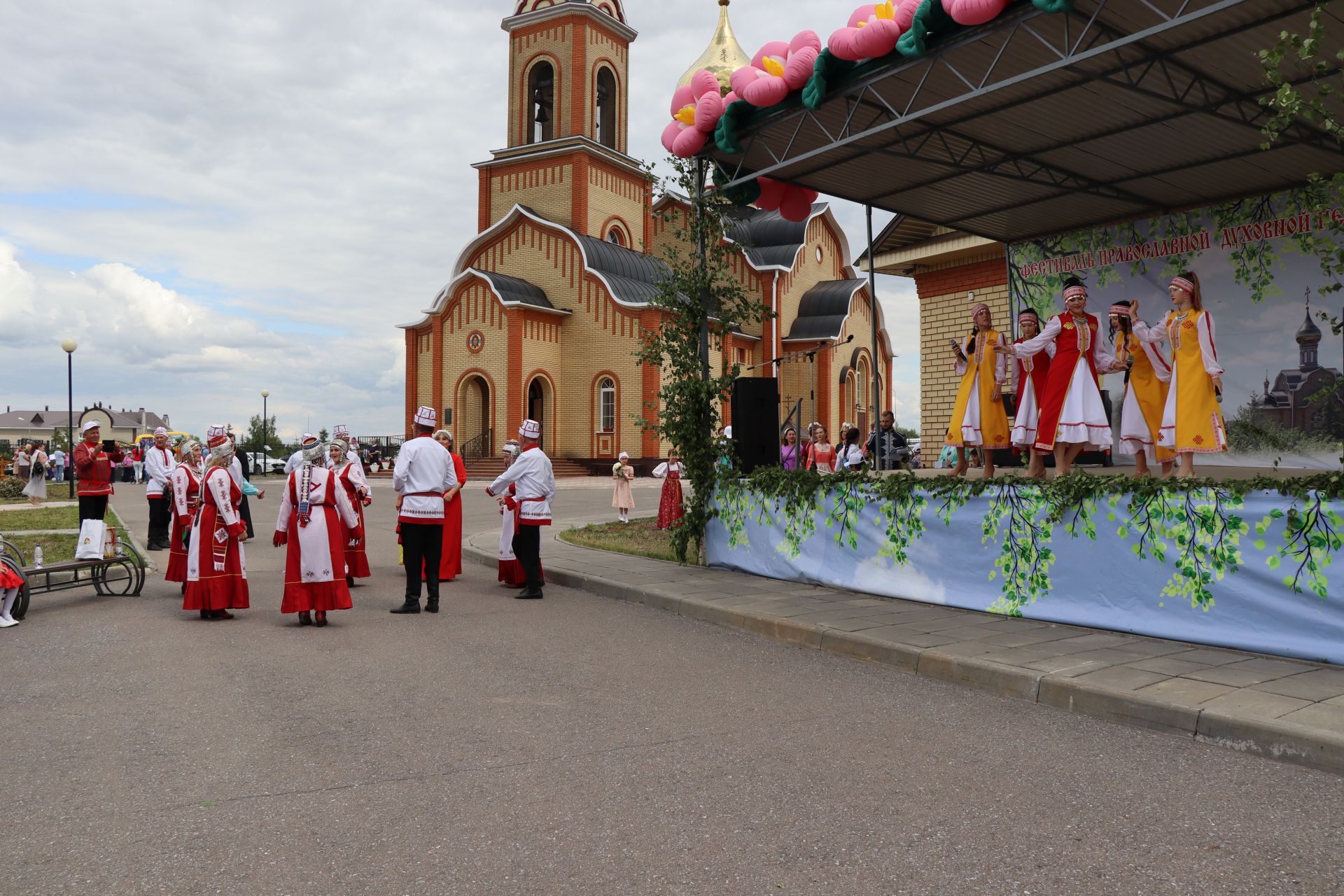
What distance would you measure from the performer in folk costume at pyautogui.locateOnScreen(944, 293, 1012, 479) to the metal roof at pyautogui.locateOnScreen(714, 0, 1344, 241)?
2059mm

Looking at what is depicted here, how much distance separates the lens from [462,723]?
5328 millimetres

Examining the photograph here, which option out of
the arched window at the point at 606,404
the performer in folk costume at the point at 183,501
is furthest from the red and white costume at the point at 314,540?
the arched window at the point at 606,404

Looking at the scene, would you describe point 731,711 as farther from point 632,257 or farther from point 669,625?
point 632,257

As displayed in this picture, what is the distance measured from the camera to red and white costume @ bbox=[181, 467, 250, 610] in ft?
29.1

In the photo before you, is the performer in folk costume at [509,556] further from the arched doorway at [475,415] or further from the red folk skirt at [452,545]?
the arched doorway at [475,415]

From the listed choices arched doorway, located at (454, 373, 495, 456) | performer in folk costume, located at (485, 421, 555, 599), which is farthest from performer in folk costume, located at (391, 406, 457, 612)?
arched doorway, located at (454, 373, 495, 456)

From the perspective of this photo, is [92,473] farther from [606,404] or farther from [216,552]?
[606,404]

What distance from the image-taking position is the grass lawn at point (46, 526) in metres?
13.8

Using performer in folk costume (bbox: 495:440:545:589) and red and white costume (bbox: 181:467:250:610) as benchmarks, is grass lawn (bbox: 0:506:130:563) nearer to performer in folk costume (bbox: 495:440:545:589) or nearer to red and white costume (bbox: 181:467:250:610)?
red and white costume (bbox: 181:467:250:610)

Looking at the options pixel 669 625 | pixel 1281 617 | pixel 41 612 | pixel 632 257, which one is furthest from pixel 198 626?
pixel 632 257

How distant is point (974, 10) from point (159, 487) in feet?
42.7

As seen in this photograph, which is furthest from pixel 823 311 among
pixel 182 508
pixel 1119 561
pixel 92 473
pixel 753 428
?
pixel 1119 561

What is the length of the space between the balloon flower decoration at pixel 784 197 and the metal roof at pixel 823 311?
101 feet

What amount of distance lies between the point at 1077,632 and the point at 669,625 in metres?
3.34
